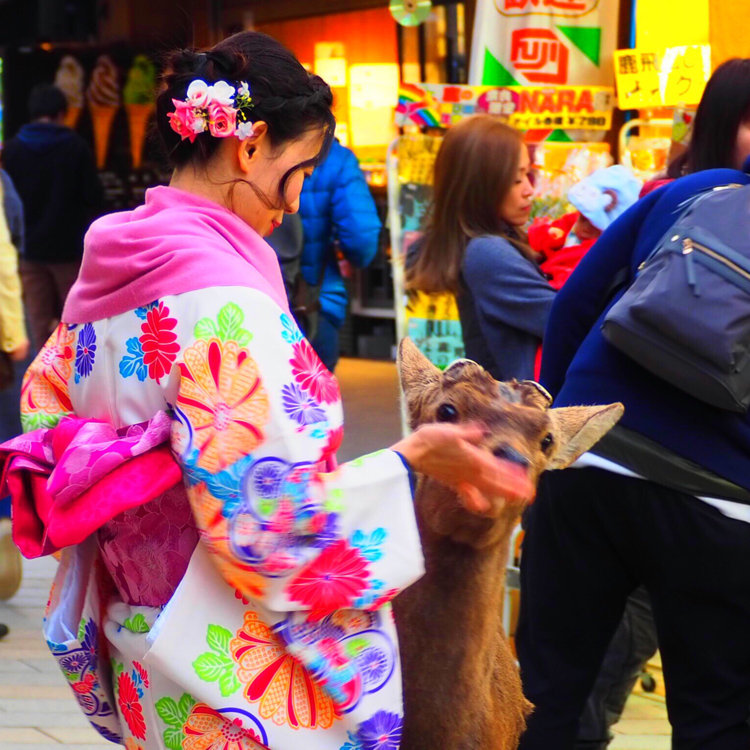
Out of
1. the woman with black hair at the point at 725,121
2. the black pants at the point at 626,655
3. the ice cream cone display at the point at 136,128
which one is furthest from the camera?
the ice cream cone display at the point at 136,128

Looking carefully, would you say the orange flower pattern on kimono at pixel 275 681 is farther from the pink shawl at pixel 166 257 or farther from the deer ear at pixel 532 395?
the deer ear at pixel 532 395

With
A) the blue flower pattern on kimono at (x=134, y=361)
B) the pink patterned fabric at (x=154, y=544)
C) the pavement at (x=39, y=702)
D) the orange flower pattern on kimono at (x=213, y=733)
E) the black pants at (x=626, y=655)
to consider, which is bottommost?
the pavement at (x=39, y=702)

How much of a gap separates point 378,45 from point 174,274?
870 cm

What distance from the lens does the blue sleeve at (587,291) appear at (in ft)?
8.39

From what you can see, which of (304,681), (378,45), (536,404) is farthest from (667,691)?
(378,45)

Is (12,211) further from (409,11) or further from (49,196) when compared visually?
(409,11)

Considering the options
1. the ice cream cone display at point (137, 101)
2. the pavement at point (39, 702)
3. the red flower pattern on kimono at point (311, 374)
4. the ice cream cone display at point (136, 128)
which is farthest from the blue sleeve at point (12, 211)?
the ice cream cone display at point (136, 128)

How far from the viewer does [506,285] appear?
3.71 metres

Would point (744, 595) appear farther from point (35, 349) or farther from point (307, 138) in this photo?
point (35, 349)

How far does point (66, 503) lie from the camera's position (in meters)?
1.68

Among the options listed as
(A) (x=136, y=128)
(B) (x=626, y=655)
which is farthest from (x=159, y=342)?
(A) (x=136, y=128)

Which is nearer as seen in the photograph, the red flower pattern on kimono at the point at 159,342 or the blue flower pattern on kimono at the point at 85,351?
the red flower pattern on kimono at the point at 159,342

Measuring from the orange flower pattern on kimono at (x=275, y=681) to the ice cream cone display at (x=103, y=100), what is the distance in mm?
9879

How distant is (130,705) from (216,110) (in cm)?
98
